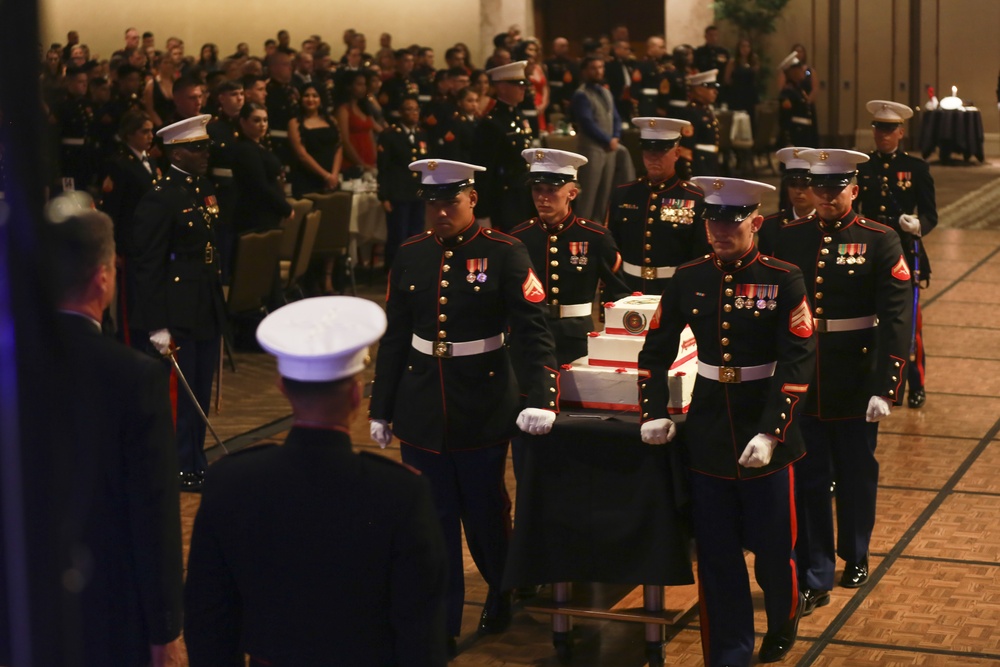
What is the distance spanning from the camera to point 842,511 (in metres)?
4.69

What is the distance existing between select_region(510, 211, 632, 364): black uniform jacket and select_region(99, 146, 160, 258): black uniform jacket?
2532 mm

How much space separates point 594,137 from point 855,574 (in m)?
7.73

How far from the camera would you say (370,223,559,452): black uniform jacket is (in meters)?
4.14

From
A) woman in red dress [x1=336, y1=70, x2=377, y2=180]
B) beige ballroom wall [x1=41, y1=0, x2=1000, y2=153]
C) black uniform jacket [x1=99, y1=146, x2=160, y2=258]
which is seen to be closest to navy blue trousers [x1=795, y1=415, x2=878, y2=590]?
black uniform jacket [x1=99, y1=146, x2=160, y2=258]

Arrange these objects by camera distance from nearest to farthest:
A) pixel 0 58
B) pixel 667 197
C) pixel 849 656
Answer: pixel 0 58
pixel 849 656
pixel 667 197

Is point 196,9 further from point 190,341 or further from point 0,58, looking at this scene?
point 0,58

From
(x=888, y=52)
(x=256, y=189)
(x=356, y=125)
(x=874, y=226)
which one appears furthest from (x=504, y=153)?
(x=888, y=52)

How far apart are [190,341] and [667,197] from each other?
2064 millimetres

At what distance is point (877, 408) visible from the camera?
436 centimetres

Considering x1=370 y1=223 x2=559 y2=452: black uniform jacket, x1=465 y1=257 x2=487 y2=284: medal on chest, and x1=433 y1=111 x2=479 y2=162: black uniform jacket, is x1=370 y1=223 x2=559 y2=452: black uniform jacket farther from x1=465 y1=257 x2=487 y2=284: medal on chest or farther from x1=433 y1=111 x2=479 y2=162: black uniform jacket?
x1=433 y1=111 x2=479 y2=162: black uniform jacket

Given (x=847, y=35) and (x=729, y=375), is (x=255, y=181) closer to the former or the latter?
(x=729, y=375)

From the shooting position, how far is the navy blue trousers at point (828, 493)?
4.50m

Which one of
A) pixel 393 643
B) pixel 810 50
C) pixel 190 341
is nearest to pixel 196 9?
pixel 810 50

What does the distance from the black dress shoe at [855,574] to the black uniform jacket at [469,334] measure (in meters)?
1.32
